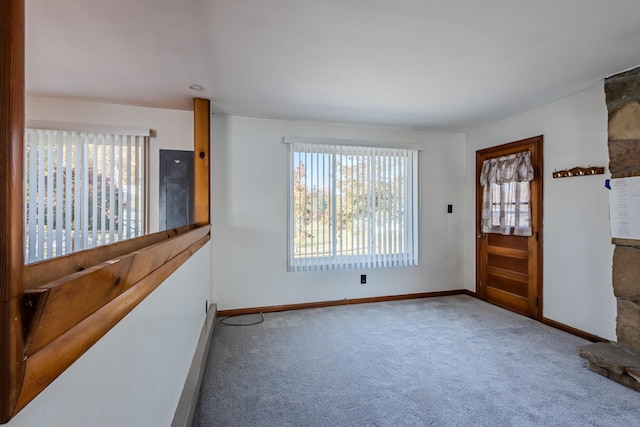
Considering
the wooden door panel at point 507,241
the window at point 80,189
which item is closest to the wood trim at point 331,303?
the wooden door panel at point 507,241

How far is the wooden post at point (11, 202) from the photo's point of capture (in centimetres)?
42

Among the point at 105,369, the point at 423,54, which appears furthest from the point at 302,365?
the point at 423,54

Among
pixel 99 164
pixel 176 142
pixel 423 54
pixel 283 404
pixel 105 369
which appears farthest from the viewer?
pixel 176 142

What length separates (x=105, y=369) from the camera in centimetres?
81

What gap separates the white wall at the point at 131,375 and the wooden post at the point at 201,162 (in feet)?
4.36

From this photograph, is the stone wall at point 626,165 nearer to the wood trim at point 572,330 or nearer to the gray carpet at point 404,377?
the wood trim at point 572,330

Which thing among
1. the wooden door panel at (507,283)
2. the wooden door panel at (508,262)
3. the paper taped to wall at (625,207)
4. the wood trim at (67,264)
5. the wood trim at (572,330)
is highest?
the paper taped to wall at (625,207)

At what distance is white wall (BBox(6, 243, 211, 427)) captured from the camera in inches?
23.8

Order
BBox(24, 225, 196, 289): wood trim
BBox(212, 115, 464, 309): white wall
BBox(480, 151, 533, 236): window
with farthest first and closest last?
BBox(212, 115, 464, 309): white wall < BBox(480, 151, 533, 236): window < BBox(24, 225, 196, 289): wood trim

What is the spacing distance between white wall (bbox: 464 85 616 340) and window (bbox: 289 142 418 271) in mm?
1508

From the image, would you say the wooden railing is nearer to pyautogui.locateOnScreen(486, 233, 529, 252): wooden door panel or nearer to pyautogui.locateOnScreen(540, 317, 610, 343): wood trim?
pyautogui.locateOnScreen(540, 317, 610, 343): wood trim

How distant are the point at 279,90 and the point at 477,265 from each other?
358cm

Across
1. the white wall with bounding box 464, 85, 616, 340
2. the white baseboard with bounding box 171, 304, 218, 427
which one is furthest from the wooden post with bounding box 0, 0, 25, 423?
the white wall with bounding box 464, 85, 616, 340

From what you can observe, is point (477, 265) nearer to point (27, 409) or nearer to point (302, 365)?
point (302, 365)
